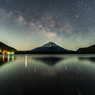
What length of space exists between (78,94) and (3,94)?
443 cm

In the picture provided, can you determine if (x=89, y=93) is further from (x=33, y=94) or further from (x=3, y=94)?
(x=3, y=94)

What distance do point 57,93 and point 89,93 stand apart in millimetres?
1927

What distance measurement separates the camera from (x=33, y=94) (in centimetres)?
490

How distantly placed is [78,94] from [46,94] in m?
1.89

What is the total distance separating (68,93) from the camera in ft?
16.5

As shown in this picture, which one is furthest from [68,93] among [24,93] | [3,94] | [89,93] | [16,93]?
[3,94]

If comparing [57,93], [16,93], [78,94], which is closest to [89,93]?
[78,94]

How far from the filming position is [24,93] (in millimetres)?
5070

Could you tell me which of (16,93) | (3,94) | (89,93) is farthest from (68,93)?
(3,94)

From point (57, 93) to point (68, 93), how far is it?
0.67 metres

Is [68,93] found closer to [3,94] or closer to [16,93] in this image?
[16,93]

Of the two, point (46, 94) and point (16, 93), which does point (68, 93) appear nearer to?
point (46, 94)

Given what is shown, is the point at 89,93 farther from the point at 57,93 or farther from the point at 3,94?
the point at 3,94

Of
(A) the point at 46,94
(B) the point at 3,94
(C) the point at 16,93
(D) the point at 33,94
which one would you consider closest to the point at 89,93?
(A) the point at 46,94
